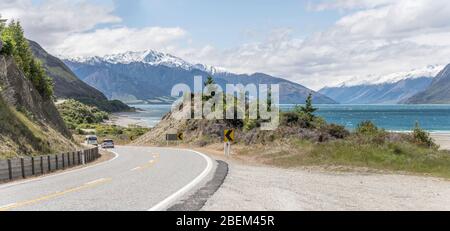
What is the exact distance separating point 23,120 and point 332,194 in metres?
30.7

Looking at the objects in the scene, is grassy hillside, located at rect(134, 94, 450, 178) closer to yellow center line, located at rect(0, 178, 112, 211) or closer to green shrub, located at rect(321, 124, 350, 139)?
green shrub, located at rect(321, 124, 350, 139)

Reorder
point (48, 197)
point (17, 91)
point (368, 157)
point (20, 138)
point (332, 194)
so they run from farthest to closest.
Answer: point (17, 91) < point (20, 138) < point (368, 157) < point (332, 194) < point (48, 197)

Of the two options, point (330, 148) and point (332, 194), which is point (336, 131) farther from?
point (332, 194)

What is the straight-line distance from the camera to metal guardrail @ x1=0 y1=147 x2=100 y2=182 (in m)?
23.3

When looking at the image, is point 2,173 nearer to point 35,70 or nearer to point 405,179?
point 405,179

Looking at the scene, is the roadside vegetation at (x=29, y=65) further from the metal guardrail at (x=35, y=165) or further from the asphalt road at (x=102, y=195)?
the asphalt road at (x=102, y=195)

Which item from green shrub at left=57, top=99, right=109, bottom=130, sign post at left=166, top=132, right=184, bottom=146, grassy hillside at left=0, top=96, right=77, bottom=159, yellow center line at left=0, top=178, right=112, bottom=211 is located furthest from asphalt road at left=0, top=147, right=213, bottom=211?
green shrub at left=57, top=99, right=109, bottom=130

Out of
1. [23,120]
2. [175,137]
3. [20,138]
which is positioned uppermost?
[23,120]

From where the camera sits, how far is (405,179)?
73.2ft

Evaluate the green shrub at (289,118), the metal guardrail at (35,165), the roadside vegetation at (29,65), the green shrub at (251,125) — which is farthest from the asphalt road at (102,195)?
the roadside vegetation at (29,65)

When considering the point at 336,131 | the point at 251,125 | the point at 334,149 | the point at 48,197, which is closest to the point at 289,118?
the point at 251,125

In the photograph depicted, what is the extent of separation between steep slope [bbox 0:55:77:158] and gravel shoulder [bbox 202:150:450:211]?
19.0 m

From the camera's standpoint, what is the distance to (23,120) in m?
40.8

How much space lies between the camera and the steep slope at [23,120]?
35094 millimetres
